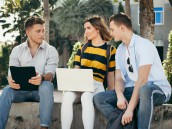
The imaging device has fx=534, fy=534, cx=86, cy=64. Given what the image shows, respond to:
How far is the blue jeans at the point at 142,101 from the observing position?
5.62m

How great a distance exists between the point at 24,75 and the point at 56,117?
791mm

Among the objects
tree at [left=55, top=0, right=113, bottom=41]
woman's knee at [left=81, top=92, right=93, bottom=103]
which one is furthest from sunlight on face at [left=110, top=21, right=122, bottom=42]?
tree at [left=55, top=0, right=113, bottom=41]

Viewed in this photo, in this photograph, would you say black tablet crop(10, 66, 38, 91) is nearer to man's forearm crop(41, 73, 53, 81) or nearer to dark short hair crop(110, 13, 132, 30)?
man's forearm crop(41, 73, 53, 81)

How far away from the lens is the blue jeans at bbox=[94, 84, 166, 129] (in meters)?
5.62

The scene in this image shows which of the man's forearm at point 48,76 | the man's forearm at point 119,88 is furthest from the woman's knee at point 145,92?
the man's forearm at point 48,76

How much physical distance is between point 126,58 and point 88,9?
37698mm

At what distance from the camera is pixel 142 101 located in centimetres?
562

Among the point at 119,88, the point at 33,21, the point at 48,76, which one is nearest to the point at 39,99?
the point at 48,76

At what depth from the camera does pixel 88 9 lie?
43.6m

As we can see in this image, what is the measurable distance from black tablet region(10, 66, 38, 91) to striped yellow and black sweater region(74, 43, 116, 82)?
65 centimetres

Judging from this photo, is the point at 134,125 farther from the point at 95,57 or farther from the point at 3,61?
the point at 3,61

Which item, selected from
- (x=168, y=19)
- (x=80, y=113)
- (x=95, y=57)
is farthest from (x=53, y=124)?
(x=168, y=19)

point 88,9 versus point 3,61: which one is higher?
point 88,9

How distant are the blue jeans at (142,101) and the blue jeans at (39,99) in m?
0.60
